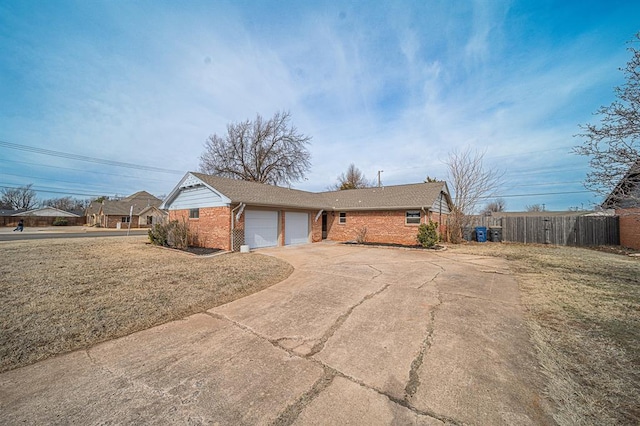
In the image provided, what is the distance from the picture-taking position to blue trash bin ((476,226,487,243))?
16938mm

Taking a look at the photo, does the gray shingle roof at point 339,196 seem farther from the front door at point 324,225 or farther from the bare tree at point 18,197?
the bare tree at point 18,197

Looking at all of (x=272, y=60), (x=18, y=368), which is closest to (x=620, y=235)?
(x=272, y=60)

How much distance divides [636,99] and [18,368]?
10035 mm

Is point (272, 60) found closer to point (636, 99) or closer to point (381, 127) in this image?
point (381, 127)

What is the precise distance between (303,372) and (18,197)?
302ft

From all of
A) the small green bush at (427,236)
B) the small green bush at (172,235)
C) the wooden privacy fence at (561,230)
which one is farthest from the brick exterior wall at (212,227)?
the wooden privacy fence at (561,230)

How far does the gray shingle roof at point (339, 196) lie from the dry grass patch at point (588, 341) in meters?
8.13

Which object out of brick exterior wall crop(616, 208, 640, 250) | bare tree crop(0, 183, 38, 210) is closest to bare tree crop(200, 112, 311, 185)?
brick exterior wall crop(616, 208, 640, 250)

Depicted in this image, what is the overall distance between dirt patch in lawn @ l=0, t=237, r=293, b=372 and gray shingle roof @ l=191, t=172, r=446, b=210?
438 cm

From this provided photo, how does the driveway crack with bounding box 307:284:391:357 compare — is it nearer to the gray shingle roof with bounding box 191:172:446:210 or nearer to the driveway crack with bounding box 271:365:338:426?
the driveway crack with bounding box 271:365:338:426

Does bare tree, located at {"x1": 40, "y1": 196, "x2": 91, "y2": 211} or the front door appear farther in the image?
bare tree, located at {"x1": 40, "y1": 196, "x2": 91, "y2": 211}

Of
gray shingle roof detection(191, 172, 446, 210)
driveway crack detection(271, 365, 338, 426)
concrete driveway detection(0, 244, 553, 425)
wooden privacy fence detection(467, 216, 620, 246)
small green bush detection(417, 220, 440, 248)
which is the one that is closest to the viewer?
driveway crack detection(271, 365, 338, 426)

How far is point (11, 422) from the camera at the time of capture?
79.0 inches

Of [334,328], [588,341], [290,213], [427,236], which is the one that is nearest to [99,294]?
[334,328]
